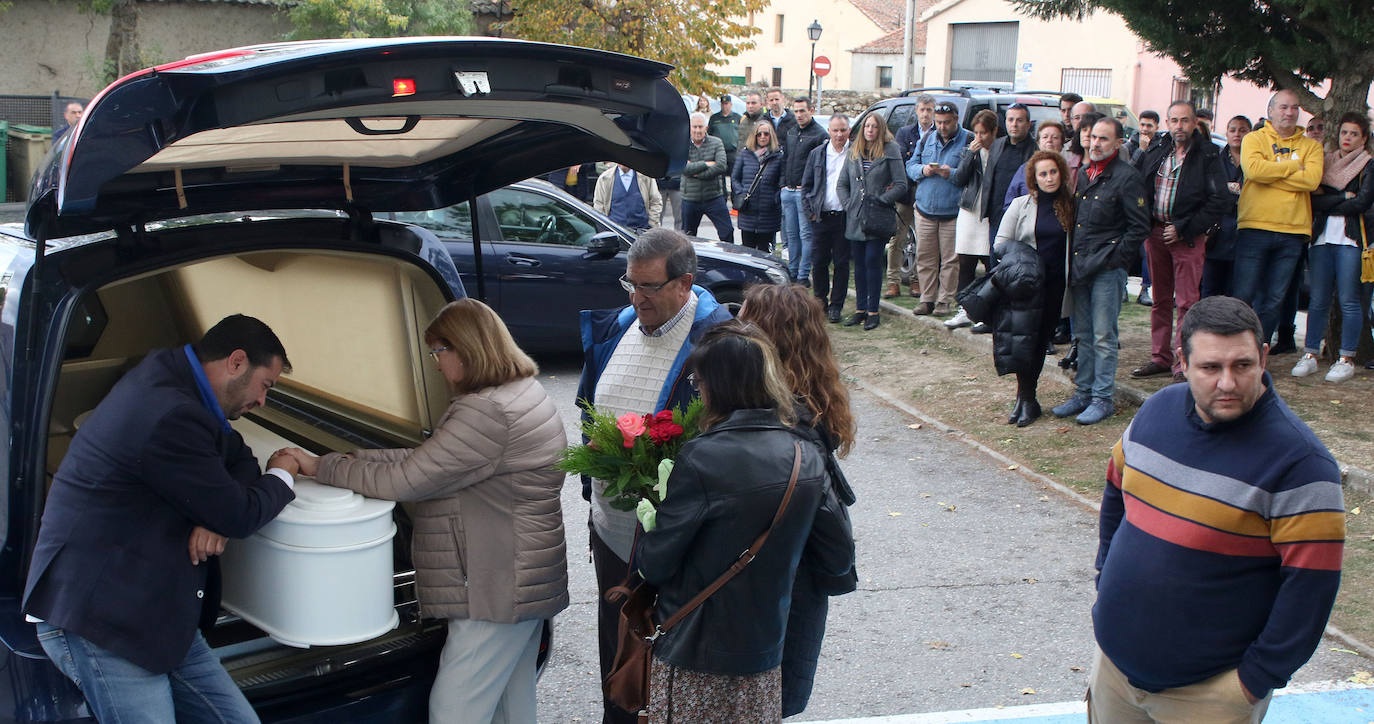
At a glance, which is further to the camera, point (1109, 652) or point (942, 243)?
point (942, 243)

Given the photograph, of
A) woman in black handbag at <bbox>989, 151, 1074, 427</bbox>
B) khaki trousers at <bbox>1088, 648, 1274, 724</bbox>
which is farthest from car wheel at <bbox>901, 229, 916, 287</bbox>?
khaki trousers at <bbox>1088, 648, 1274, 724</bbox>

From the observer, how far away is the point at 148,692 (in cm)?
280

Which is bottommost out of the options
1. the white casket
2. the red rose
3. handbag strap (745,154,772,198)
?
the white casket

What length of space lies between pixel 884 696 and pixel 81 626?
2.95 m

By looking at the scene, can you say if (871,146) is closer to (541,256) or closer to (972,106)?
(972,106)

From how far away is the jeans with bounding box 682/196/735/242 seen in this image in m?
13.3

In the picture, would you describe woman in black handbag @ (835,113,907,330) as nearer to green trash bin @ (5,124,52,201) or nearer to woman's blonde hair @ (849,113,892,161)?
woman's blonde hair @ (849,113,892,161)

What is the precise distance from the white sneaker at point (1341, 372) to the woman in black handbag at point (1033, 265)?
2.20m

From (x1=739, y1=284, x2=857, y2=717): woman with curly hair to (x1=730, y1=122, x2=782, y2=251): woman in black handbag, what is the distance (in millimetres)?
8855

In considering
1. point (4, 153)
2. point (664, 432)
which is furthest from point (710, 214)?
point (4, 153)

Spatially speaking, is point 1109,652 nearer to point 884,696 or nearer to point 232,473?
point 884,696

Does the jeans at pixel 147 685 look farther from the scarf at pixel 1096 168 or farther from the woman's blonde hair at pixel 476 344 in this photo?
the scarf at pixel 1096 168

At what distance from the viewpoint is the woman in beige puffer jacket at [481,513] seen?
336 cm

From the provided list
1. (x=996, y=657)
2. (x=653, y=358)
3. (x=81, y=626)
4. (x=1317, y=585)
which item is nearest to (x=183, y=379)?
(x=81, y=626)
